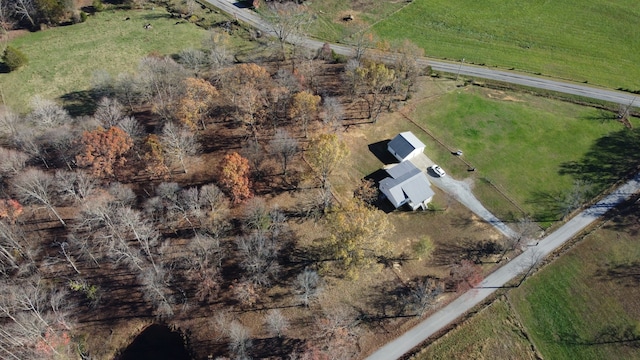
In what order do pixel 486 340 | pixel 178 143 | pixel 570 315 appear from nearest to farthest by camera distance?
pixel 486 340, pixel 570 315, pixel 178 143

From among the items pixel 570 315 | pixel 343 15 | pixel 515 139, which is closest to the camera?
pixel 570 315

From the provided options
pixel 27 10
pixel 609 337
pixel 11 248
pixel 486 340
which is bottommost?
pixel 11 248

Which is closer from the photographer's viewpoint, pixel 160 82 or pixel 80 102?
pixel 160 82

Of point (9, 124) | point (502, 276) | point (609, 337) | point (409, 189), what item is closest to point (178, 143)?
point (9, 124)

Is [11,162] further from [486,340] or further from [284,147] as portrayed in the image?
[486,340]

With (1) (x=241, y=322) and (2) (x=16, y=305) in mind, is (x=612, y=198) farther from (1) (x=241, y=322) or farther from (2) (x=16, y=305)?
(2) (x=16, y=305)

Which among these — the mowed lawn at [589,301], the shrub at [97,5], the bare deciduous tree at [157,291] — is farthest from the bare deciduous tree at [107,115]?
the mowed lawn at [589,301]

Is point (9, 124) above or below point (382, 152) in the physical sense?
below

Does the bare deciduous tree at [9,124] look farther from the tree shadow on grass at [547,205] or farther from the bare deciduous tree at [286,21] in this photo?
the tree shadow on grass at [547,205]
